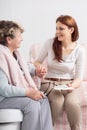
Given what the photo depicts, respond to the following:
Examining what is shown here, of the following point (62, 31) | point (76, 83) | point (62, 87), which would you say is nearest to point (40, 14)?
point (62, 31)

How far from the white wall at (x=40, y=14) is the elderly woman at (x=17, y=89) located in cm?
129

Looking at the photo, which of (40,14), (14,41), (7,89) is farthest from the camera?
(40,14)

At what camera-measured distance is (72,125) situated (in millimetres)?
2268

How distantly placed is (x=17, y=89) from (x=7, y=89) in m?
0.07

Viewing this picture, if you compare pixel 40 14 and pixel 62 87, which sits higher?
pixel 40 14

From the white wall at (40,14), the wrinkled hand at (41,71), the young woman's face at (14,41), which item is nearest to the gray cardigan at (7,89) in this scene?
the young woman's face at (14,41)

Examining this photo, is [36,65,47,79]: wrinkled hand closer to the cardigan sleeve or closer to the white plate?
the white plate

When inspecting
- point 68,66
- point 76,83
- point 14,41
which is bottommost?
point 76,83

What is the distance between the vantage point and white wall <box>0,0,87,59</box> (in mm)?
3424

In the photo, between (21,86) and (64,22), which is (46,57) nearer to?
(64,22)

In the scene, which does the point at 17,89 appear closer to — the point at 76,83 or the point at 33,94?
the point at 33,94

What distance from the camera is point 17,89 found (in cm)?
204

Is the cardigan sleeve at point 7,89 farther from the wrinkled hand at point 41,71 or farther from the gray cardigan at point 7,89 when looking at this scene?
the wrinkled hand at point 41,71

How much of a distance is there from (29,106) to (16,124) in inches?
5.6
